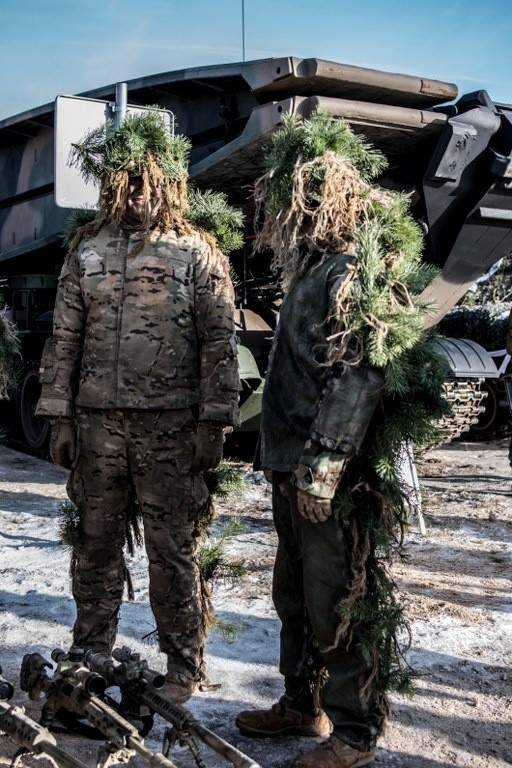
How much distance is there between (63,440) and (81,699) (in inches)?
42.0

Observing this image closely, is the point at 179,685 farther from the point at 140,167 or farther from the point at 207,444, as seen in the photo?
the point at 140,167

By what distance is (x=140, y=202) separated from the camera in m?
3.80

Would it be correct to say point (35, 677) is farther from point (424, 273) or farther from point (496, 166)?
point (496, 166)

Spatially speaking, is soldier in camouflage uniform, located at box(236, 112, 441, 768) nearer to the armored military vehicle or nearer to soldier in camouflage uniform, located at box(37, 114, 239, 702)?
soldier in camouflage uniform, located at box(37, 114, 239, 702)

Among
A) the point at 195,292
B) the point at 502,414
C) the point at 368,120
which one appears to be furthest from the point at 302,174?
the point at 502,414

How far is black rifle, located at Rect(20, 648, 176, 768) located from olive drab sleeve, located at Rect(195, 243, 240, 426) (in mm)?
1011

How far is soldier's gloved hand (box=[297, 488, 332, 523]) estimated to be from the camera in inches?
121

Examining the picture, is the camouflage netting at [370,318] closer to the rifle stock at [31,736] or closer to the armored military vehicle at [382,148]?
the rifle stock at [31,736]

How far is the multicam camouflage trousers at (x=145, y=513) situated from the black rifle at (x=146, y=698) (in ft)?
1.34

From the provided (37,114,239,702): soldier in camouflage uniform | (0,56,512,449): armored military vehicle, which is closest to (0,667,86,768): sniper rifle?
(37,114,239,702): soldier in camouflage uniform

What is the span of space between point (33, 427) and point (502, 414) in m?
5.58

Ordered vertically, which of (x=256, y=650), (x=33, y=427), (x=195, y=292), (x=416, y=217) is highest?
(x=416, y=217)

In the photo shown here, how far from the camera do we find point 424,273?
322cm

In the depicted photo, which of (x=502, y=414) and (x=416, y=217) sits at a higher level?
(x=416, y=217)
